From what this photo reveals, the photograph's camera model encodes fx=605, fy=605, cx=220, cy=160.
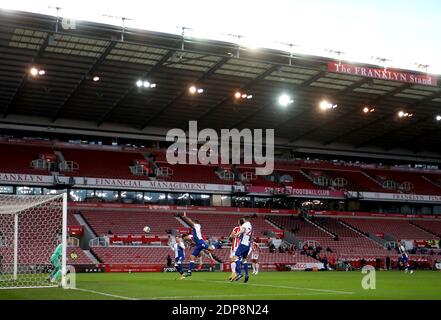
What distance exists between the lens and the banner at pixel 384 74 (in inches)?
1652

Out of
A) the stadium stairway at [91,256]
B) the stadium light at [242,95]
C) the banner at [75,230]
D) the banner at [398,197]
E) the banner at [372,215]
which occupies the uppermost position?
the stadium light at [242,95]

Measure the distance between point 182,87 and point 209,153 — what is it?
15157 mm

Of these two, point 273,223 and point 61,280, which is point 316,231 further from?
point 61,280

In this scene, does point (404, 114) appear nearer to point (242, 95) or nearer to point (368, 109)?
point (368, 109)

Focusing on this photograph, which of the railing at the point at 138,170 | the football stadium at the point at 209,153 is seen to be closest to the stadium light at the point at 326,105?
the football stadium at the point at 209,153

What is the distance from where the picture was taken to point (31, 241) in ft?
110

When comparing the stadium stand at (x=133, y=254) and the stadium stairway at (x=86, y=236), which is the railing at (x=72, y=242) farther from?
the stadium stand at (x=133, y=254)

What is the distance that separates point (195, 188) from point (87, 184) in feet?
32.5

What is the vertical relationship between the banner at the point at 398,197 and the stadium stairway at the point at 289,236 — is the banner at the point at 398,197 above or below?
above

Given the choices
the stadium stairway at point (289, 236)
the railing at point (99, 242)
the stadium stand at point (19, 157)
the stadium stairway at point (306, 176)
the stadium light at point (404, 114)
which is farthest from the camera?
the stadium stairway at point (306, 176)

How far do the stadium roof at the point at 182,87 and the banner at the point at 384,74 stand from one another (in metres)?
1.39

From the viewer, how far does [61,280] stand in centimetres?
1919

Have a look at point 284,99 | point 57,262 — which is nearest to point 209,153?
point 284,99
